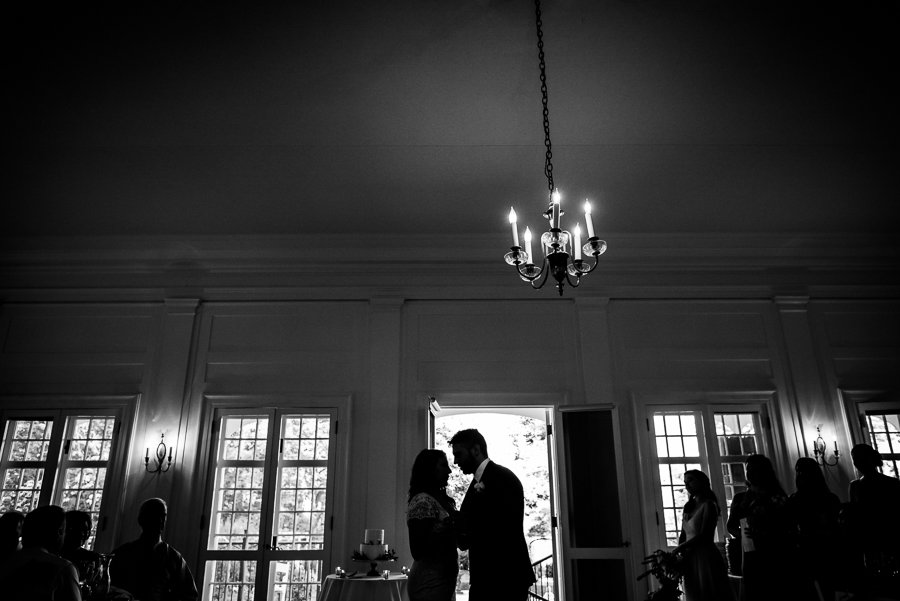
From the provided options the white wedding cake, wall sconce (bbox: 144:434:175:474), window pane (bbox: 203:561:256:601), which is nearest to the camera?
the white wedding cake

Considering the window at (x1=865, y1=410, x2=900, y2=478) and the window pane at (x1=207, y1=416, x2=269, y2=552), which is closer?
the window pane at (x1=207, y1=416, x2=269, y2=552)

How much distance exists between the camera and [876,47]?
414cm

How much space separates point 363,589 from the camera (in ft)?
15.6

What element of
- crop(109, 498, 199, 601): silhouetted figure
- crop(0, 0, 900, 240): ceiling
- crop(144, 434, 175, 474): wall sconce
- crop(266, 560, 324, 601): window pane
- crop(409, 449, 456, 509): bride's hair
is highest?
crop(0, 0, 900, 240): ceiling

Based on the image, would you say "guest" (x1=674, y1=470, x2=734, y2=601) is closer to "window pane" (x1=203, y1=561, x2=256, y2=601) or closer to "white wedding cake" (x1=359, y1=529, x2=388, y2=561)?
"white wedding cake" (x1=359, y1=529, x2=388, y2=561)

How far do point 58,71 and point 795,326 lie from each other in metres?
7.30

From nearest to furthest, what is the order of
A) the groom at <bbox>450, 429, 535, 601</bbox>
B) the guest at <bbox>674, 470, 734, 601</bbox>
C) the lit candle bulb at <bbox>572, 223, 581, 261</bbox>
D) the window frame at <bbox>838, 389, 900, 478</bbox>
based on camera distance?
the groom at <bbox>450, 429, 535, 601</bbox> < the lit candle bulb at <bbox>572, 223, 581, 261</bbox> < the guest at <bbox>674, 470, 734, 601</bbox> < the window frame at <bbox>838, 389, 900, 478</bbox>

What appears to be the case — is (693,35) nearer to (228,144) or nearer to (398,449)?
(228,144)

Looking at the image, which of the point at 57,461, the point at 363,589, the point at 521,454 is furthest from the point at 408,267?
the point at 521,454

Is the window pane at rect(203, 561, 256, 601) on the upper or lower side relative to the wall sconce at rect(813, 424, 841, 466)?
lower

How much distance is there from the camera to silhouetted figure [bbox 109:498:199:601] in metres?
3.80

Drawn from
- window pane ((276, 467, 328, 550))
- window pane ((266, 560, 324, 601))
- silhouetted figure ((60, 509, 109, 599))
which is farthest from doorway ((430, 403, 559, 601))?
silhouetted figure ((60, 509, 109, 599))

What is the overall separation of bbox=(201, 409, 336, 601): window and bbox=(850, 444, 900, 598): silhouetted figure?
14.6 ft

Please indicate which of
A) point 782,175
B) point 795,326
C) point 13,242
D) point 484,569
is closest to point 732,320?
point 795,326
